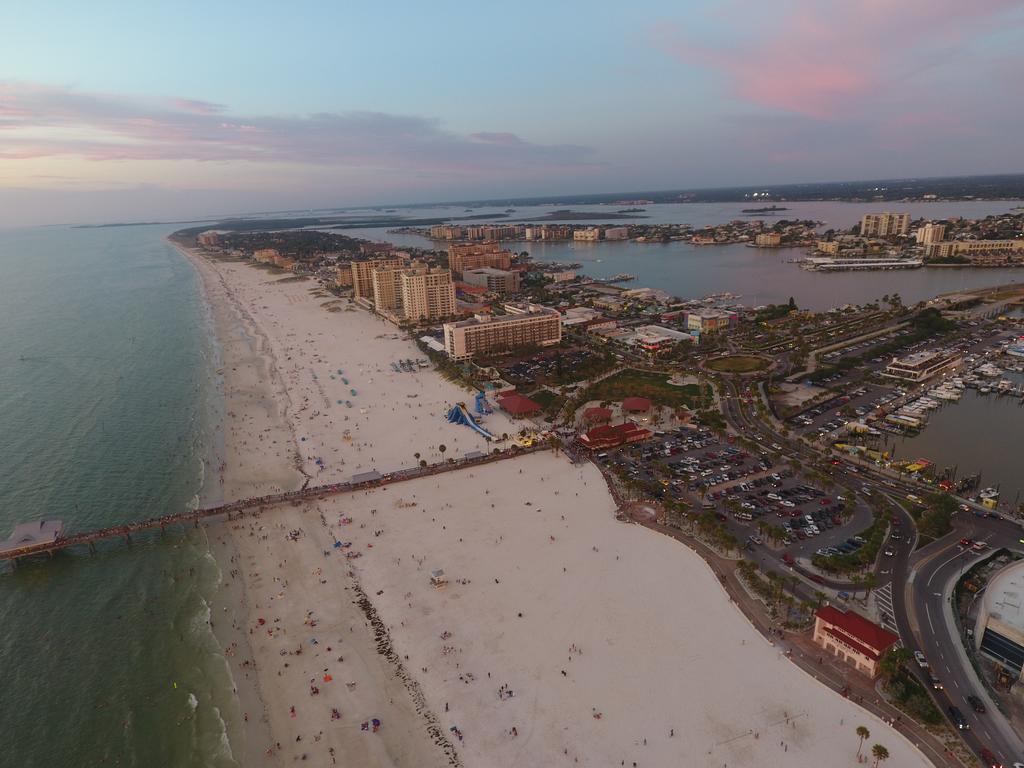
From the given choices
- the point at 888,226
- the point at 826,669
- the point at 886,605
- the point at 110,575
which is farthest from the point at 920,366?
the point at 888,226

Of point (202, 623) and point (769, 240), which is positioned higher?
point (202, 623)

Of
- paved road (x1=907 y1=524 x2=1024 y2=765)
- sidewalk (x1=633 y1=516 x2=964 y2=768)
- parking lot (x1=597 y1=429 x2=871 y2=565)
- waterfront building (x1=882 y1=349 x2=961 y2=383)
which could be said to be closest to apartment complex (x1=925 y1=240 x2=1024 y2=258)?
waterfront building (x1=882 y1=349 x2=961 y2=383)

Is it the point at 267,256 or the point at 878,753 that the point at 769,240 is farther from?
the point at 878,753

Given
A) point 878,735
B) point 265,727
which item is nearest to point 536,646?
point 265,727

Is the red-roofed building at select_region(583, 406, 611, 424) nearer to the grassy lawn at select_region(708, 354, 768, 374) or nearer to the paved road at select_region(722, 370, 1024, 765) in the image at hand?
the paved road at select_region(722, 370, 1024, 765)

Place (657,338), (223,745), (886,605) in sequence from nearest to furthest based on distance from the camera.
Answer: (223,745) → (886,605) → (657,338)

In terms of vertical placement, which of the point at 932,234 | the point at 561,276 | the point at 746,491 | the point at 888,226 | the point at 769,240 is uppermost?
the point at 932,234

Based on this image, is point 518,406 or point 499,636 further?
point 518,406
